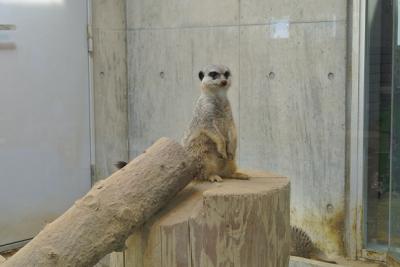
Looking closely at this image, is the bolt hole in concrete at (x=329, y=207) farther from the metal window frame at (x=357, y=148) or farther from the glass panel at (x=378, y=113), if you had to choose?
the glass panel at (x=378, y=113)

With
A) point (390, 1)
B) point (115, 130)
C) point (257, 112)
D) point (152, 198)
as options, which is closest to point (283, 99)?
point (257, 112)

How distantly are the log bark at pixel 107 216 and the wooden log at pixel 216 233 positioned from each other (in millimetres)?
86

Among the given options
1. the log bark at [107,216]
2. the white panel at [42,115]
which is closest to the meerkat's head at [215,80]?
the log bark at [107,216]

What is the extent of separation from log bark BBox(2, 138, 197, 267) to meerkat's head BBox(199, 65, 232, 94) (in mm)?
722

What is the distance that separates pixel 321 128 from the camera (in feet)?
13.3

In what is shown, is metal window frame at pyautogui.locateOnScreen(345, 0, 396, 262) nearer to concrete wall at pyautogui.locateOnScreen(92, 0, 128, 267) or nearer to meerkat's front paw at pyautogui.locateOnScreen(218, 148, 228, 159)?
meerkat's front paw at pyautogui.locateOnScreen(218, 148, 228, 159)

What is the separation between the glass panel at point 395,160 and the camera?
3713mm

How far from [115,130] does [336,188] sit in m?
2.00

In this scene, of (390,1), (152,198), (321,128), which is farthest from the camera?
(321,128)

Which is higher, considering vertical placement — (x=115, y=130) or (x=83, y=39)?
(x=83, y=39)

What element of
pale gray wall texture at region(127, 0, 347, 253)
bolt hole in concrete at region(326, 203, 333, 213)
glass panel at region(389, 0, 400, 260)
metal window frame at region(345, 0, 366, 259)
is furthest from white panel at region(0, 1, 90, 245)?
glass panel at region(389, 0, 400, 260)

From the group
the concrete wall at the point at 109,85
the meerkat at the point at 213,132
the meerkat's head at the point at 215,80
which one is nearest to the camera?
the meerkat at the point at 213,132

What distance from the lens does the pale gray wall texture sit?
3.99 metres

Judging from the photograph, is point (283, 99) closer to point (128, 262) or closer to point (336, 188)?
point (336, 188)
